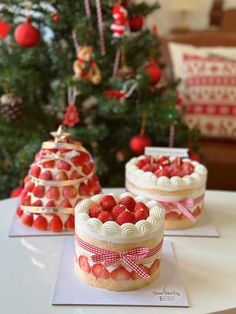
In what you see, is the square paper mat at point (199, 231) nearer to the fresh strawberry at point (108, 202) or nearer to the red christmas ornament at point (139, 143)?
the fresh strawberry at point (108, 202)

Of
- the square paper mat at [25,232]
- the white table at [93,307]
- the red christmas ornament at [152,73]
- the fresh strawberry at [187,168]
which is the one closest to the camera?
the white table at [93,307]

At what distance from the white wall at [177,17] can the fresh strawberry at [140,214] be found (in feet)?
9.09

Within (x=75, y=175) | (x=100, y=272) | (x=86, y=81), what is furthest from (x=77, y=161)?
(x=86, y=81)

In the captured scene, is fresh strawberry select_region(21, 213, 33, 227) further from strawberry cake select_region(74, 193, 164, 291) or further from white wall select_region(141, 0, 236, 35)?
white wall select_region(141, 0, 236, 35)

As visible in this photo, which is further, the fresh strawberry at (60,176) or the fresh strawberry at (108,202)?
the fresh strawberry at (60,176)

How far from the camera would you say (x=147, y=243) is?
2.89 feet

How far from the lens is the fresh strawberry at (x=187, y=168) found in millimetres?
1201

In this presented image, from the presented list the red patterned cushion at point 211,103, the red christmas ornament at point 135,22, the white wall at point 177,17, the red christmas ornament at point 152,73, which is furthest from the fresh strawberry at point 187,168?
the white wall at point 177,17

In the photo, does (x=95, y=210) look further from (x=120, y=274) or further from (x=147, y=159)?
(x=147, y=159)

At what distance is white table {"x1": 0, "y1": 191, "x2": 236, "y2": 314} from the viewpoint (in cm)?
83

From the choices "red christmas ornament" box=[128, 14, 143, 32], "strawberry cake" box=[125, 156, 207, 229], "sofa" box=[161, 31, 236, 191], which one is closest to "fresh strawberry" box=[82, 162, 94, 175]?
"strawberry cake" box=[125, 156, 207, 229]

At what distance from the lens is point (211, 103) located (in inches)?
89.7

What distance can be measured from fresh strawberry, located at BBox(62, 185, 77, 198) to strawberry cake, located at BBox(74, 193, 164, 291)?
0.18 meters

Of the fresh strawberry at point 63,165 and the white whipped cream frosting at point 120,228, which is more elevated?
the fresh strawberry at point 63,165
